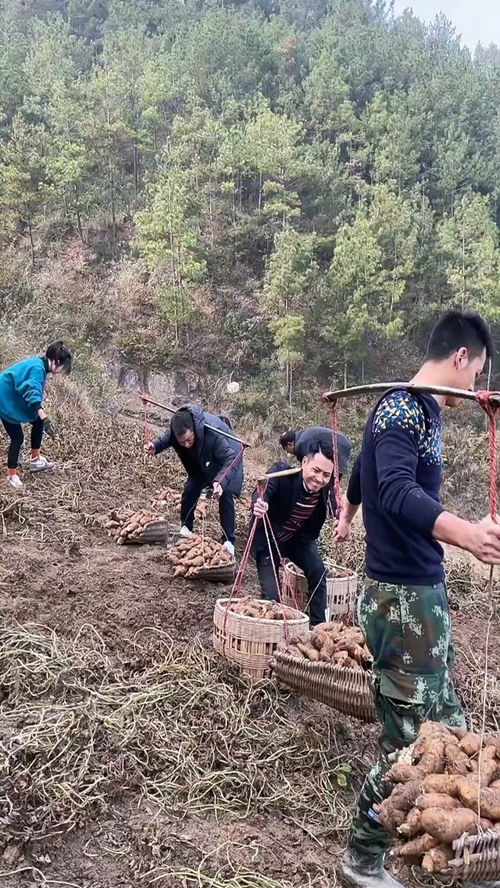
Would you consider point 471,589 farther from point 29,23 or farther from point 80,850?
point 29,23

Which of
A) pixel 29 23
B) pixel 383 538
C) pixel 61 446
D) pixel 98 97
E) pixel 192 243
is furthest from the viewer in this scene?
pixel 29 23

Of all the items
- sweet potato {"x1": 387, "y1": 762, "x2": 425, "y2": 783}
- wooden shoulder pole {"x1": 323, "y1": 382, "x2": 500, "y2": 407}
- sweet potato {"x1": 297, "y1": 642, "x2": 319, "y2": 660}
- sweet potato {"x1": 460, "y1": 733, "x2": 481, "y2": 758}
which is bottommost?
sweet potato {"x1": 297, "y1": 642, "x2": 319, "y2": 660}

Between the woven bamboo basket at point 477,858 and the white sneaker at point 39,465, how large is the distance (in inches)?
231

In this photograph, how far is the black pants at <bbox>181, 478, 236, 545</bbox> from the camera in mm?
5113

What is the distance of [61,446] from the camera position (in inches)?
306

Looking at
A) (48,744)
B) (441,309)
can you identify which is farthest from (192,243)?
(48,744)

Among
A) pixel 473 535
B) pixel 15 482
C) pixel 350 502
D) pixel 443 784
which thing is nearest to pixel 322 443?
pixel 350 502

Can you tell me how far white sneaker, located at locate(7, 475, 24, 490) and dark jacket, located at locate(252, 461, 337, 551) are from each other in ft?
10.0

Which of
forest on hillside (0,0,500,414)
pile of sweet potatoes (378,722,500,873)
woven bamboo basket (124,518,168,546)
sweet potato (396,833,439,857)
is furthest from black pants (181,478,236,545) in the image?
forest on hillside (0,0,500,414)

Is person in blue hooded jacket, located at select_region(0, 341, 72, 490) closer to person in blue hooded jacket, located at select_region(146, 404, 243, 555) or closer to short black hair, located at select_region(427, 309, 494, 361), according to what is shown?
person in blue hooded jacket, located at select_region(146, 404, 243, 555)

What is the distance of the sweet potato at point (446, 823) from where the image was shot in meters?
1.46

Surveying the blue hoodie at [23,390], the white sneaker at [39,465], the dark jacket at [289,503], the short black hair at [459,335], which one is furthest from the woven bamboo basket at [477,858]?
the white sneaker at [39,465]

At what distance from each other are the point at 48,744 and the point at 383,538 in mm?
1569

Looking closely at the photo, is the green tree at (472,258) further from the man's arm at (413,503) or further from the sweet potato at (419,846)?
the sweet potato at (419,846)
